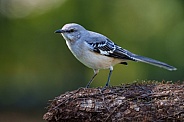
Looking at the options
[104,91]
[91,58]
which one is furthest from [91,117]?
[91,58]

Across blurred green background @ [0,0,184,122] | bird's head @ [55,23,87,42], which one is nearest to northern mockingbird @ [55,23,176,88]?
bird's head @ [55,23,87,42]

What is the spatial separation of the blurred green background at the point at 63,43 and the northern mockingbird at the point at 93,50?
29.6 ft

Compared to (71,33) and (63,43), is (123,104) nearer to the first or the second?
(71,33)

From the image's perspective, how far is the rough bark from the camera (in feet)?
22.2

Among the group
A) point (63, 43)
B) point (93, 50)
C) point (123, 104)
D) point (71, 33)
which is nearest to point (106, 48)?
point (93, 50)

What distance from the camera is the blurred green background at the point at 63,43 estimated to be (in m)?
20.0

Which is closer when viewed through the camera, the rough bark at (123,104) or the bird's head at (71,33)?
the rough bark at (123,104)

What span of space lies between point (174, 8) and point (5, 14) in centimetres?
832

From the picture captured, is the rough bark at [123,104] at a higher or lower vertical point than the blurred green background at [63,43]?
lower

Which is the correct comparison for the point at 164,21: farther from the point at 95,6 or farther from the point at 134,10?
the point at 95,6

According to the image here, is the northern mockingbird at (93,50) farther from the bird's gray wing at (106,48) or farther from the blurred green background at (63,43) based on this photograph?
the blurred green background at (63,43)

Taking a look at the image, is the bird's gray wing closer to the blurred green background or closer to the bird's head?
the bird's head

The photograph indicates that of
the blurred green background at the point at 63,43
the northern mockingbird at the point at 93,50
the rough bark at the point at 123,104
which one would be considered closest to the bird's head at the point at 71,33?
the northern mockingbird at the point at 93,50

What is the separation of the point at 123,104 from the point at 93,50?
2.15 m
